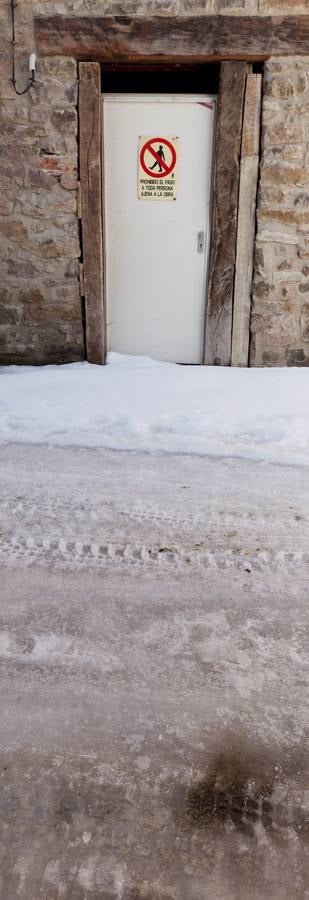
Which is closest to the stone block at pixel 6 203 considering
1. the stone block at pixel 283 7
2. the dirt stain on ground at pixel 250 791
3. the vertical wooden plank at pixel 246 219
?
the vertical wooden plank at pixel 246 219

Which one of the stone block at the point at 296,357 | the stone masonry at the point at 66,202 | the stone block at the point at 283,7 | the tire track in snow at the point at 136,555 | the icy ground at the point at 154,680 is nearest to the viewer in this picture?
the icy ground at the point at 154,680

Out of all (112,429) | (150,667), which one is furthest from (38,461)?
(150,667)

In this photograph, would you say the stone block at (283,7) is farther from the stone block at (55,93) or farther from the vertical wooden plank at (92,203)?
the stone block at (55,93)

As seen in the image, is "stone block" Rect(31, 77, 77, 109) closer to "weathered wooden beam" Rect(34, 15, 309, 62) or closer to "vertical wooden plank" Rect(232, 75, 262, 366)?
"weathered wooden beam" Rect(34, 15, 309, 62)

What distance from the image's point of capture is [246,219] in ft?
15.7

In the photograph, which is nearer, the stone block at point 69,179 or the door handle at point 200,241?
the stone block at point 69,179

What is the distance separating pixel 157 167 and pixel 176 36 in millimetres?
867

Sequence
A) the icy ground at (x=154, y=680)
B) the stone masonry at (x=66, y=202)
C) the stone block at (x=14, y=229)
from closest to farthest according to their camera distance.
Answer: the icy ground at (x=154, y=680) → the stone masonry at (x=66, y=202) → the stone block at (x=14, y=229)

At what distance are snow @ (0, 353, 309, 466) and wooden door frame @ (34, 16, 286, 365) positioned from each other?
91 centimetres

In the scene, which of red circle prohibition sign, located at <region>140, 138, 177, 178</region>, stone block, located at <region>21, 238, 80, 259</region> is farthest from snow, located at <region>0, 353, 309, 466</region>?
red circle prohibition sign, located at <region>140, 138, 177, 178</region>

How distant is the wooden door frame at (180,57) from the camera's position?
4.43 metres

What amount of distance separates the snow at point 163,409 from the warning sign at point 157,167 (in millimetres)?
1351

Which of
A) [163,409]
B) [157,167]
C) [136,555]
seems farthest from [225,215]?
[136,555]

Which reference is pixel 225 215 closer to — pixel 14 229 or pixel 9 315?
pixel 14 229
